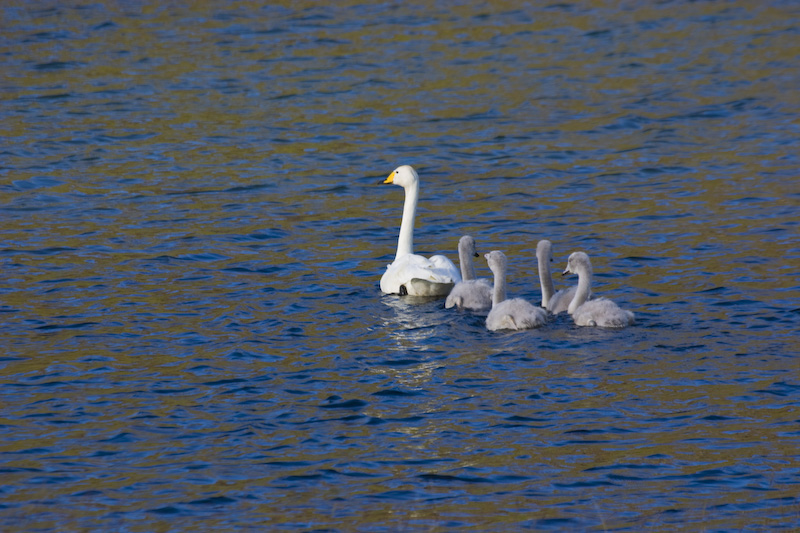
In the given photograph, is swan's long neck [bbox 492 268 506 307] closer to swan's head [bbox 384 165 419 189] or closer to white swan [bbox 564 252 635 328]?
white swan [bbox 564 252 635 328]

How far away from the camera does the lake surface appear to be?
8.14 metres

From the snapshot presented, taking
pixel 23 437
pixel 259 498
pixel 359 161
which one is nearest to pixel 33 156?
pixel 359 161

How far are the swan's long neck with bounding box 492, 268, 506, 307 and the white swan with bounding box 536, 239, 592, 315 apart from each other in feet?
1.24

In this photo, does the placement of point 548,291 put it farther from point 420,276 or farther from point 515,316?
point 420,276

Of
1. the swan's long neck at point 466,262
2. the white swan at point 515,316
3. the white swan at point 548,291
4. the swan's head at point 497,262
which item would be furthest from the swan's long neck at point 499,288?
the swan's long neck at point 466,262

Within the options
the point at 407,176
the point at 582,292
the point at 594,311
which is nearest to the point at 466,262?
the point at 582,292

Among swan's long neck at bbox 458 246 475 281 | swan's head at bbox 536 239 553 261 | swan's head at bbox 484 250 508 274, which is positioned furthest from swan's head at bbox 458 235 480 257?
swan's head at bbox 536 239 553 261

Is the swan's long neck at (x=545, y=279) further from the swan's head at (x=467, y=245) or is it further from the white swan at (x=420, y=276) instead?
the white swan at (x=420, y=276)

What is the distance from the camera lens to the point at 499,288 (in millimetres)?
11406

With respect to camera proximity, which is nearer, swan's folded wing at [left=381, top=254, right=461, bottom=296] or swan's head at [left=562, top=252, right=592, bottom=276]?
swan's head at [left=562, top=252, right=592, bottom=276]

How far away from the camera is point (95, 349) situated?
11.0 meters

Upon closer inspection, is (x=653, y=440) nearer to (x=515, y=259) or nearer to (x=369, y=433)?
(x=369, y=433)

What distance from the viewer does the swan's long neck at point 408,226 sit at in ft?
42.7

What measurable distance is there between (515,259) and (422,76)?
9.83m
